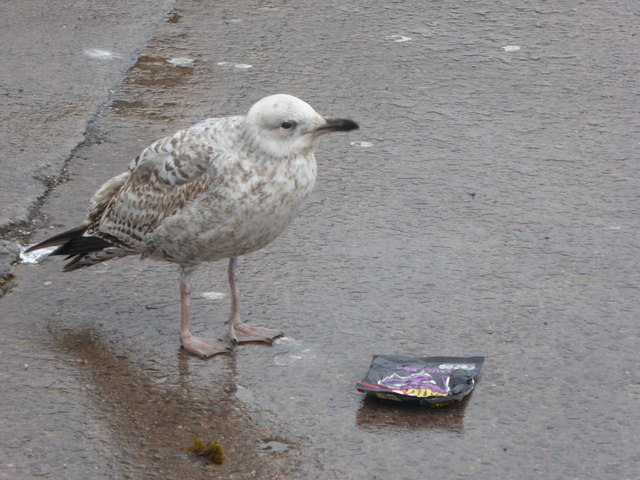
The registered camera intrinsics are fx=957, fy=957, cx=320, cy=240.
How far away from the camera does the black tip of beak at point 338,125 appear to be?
13.0 feet

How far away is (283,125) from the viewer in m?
3.95

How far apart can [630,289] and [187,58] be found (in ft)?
13.4

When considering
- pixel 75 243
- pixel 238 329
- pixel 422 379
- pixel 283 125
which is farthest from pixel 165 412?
pixel 283 125

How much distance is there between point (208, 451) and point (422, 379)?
92 cm

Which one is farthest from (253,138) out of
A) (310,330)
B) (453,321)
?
(453,321)


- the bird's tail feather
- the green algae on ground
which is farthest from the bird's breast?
the green algae on ground

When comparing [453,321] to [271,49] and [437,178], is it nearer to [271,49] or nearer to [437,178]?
[437,178]

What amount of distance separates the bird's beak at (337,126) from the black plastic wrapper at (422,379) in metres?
0.96

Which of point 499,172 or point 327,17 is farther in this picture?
point 327,17

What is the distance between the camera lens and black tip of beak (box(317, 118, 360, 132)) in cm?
395

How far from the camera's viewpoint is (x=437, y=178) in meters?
5.69

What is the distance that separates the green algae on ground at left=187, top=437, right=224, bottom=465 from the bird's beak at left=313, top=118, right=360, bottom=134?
1362 mm

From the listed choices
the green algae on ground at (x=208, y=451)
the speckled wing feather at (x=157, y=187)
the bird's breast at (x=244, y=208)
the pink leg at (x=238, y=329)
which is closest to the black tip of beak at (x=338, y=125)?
the bird's breast at (x=244, y=208)

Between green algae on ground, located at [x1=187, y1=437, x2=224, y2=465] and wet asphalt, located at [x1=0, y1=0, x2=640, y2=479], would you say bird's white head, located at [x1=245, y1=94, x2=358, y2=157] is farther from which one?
green algae on ground, located at [x1=187, y1=437, x2=224, y2=465]
